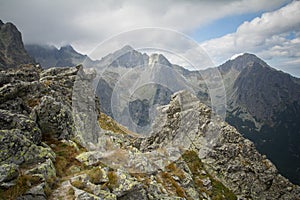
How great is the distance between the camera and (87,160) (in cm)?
1923

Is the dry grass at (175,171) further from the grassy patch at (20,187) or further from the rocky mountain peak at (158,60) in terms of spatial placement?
the grassy patch at (20,187)

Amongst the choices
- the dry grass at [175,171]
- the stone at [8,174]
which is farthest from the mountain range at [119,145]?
the dry grass at [175,171]

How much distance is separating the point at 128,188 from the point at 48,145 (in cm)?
896

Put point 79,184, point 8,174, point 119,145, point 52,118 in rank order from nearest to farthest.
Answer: point 8,174, point 79,184, point 52,118, point 119,145

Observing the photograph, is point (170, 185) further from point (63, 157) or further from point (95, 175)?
point (63, 157)

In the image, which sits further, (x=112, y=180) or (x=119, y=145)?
(x=119, y=145)

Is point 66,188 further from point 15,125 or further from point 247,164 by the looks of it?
point 247,164

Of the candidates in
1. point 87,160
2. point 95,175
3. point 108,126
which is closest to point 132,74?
point 87,160

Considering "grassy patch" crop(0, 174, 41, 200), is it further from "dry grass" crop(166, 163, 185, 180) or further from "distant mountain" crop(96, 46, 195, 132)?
"dry grass" crop(166, 163, 185, 180)

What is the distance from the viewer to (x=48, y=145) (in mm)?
20641

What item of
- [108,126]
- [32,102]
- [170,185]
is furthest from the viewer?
[108,126]

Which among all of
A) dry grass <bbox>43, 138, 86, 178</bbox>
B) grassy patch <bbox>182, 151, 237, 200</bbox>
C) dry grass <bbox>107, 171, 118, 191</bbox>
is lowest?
grassy patch <bbox>182, 151, 237, 200</bbox>

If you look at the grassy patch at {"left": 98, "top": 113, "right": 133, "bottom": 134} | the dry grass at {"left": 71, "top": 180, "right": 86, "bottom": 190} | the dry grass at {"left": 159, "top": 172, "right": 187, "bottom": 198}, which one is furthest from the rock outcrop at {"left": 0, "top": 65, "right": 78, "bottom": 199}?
the grassy patch at {"left": 98, "top": 113, "right": 133, "bottom": 134}

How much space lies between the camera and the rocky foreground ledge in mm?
14547
